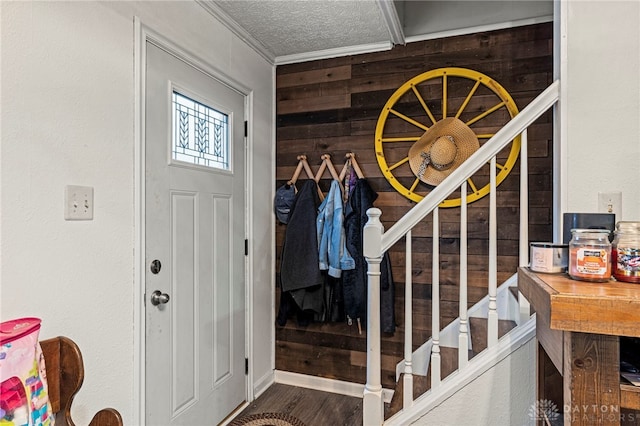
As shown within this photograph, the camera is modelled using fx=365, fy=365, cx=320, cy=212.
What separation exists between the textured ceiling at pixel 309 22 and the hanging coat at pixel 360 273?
0.93m

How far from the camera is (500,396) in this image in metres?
1.48

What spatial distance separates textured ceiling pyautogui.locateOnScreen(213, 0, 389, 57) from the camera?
199 centimetres

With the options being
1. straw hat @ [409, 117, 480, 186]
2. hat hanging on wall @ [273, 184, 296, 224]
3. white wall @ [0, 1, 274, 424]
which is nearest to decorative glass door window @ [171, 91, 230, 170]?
white wall @ [0, 1, 274, 424]

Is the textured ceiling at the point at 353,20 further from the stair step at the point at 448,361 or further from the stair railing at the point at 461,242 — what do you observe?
the stair step at the point at 448,361

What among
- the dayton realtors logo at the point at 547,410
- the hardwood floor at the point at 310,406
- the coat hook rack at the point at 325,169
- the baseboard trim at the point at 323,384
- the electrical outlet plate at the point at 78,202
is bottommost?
the hardwood floor at the point at 310,406

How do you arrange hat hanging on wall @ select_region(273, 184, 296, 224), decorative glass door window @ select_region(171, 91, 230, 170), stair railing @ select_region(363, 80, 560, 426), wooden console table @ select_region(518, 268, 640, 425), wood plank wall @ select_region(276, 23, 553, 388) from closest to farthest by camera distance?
wooden console table @ select_region(518, 268, 640, 425), stair railing @ select_region(363, 80, 560, 426), decorative glass door window @ select_region(171, 91, 230, 170), wood plank wall @ select_region(276, 23, 553, 388), hat hanging on wall @ select_region(273, 184, 296, 224)

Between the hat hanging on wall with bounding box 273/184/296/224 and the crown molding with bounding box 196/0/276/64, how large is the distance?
0.93m

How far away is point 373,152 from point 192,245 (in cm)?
130

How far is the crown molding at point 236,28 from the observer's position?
196 cm

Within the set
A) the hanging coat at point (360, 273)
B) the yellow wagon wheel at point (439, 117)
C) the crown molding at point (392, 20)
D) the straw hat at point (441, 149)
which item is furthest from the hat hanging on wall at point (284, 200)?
the crown molding at point (392, 20)

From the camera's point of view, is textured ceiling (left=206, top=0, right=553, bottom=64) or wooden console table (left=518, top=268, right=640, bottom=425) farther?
textured ceiling (left=206, top=0, right=553, bottom=64)

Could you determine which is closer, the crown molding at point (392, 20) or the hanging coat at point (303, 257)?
the crown molding at point (392, 20)

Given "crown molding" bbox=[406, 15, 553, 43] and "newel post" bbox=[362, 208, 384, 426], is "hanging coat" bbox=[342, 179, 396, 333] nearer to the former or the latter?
"newel post" bbox=[362, 208, 384, 426]

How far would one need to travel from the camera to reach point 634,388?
0.79m
